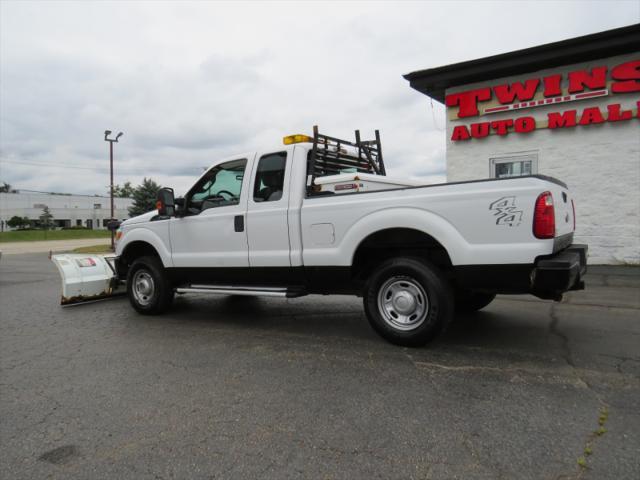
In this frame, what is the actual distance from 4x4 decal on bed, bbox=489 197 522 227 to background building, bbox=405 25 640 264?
8028mm

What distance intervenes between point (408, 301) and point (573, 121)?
847 centimetres

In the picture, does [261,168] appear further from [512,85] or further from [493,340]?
[512,85]

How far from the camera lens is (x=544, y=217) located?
356 cm

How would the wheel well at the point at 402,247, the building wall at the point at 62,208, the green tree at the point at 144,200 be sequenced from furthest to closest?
the building wall at the point at 62,208, the green tree at the point at 144,200, the wheel well at the point at 402,247

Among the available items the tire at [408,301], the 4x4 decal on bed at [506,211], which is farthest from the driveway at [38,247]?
the 4x4 decal on bed at [506,211]

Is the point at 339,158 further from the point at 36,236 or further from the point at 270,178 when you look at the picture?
the point at 36,236

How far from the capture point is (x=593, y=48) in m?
9.54

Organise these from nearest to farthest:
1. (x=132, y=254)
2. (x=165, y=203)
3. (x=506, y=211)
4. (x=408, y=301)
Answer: (x=506, y=211), (x=408, y=301), (x=165, y=203), (x=132, y=254)

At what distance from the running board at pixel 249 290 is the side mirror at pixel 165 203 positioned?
1.02 metres

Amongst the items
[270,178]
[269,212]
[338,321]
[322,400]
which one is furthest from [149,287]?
[322,400]

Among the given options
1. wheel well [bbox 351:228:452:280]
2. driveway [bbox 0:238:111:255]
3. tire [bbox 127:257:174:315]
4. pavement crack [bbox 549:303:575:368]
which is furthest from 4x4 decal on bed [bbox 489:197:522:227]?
driveway [bbox 0:238:111:255]

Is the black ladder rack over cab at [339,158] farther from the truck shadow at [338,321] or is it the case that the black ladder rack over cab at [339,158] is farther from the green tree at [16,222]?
the green tree at [16,222]

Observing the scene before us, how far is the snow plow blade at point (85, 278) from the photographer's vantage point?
287 inches

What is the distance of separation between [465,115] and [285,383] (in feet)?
32.4
